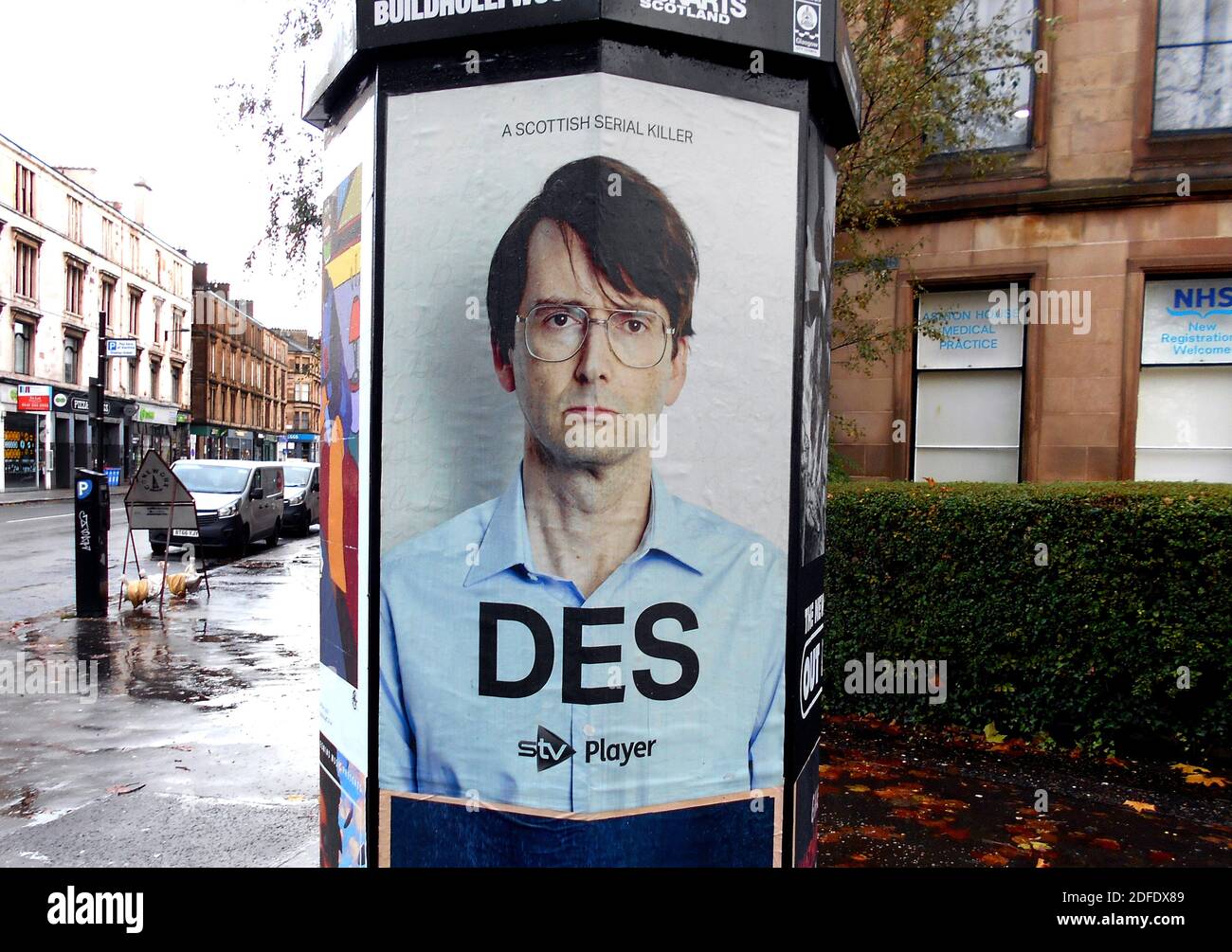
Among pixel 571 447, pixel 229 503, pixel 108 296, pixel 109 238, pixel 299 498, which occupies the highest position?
pixel 109 238

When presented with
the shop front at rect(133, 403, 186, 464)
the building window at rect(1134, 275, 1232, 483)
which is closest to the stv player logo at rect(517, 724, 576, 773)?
the building window at rect(1134, 275, 1232, 483)

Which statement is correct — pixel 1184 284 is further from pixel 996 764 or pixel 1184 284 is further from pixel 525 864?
pixel 525 864

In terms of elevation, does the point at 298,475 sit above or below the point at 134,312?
below

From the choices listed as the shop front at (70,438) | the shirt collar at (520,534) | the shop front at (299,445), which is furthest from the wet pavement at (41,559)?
the shop front at (299,445)

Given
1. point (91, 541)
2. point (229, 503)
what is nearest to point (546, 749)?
point (91, 541)

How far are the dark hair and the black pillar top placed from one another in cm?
38

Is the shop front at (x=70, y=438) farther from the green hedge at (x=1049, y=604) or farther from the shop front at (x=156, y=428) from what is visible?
the green hedge at (x=1049, y=604)

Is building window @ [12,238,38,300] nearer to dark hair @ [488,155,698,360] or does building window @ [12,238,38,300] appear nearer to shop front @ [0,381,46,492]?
shop front @ [0,381,46,492]

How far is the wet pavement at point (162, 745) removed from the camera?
15.7ft

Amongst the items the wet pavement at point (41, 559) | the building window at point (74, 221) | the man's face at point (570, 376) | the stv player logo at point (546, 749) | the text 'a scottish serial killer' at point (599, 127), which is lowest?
the wet pavement at point (41, 559)

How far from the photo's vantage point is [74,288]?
4606cm

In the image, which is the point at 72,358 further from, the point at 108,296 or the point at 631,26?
the point at 631,26

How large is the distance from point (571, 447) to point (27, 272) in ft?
163

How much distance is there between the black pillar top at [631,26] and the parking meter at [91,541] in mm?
9922
